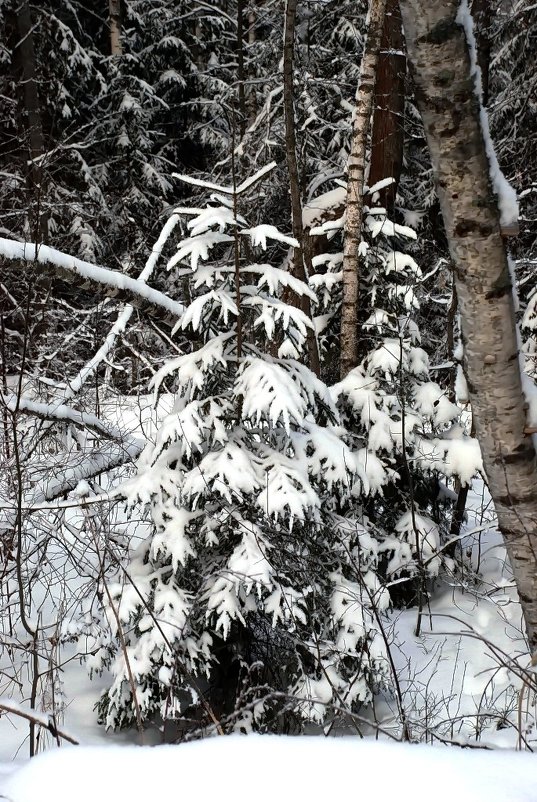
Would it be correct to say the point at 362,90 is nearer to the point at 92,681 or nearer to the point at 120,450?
the point at 120,450

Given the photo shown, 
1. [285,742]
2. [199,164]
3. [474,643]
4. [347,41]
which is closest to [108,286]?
[285,742]

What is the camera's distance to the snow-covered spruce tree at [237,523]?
12.6 feet

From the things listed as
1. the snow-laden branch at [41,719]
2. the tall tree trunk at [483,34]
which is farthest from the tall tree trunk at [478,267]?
the tall tree trunk at [483,34]

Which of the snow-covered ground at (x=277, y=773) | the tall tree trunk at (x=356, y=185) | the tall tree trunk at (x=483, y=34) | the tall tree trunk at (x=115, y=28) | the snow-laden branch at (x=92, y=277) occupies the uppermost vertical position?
the tall tree trunk at (x=115, y=28)

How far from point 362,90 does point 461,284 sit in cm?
424

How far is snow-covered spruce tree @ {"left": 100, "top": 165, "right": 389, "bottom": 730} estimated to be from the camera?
12.6ft

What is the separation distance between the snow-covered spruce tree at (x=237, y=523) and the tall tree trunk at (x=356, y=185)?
2071 mm

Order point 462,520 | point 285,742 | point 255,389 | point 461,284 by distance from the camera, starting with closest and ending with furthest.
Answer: point 285,742 → point 461,284 → point 255,389 → point 462,520

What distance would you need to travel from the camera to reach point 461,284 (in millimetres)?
2896

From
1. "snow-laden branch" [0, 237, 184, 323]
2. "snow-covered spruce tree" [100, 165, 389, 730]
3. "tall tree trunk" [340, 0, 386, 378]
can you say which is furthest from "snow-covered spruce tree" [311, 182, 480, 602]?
"snow-laden branch" [0, 237, 184, 323]

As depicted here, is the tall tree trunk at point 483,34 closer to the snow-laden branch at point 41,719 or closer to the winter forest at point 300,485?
the winter forest at point 300,485

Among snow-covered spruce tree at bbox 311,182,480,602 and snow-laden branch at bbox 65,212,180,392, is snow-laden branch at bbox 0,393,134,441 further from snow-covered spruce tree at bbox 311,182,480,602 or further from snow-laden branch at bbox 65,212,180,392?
snow-covered spruce tree at bbox 311,182,480,602

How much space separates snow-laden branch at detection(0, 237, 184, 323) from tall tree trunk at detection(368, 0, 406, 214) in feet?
10.2

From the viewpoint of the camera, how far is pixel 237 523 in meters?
4.12
